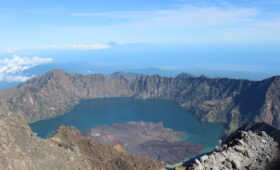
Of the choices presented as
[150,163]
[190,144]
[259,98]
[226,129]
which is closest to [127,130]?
[190,144]

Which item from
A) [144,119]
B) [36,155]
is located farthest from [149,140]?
[36,155]

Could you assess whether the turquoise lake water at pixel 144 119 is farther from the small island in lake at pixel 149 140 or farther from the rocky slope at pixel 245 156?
the rocky slope at pixel 245 156

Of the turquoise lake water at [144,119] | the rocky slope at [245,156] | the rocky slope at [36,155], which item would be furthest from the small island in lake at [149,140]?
the rocky slope at [245,156]

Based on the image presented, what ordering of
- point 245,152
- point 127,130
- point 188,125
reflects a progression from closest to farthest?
point 245,152, point 127,130, point 188,125

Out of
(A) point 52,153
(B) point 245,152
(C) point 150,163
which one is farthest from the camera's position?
(C) point 150,163

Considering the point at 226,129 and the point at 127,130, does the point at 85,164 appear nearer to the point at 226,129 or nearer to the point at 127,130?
the point at 127,130

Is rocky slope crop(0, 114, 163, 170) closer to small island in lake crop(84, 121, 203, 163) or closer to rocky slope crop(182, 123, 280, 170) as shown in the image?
rocky slope crop(182, 123, 280, 170)
